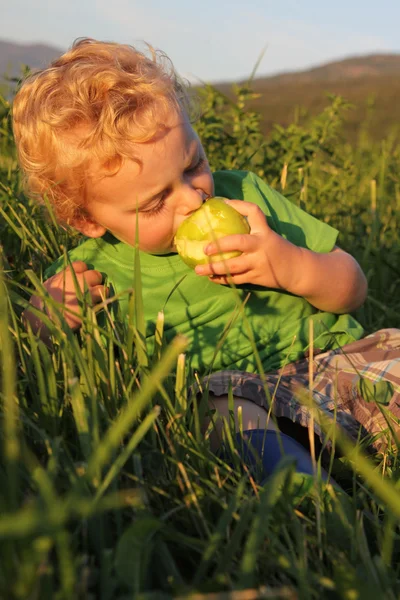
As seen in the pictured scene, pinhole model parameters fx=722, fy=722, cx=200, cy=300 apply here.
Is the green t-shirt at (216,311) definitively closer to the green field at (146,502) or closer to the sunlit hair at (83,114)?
the sunlit hair at (83,114)

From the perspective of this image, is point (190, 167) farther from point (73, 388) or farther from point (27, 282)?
point (73, 388)

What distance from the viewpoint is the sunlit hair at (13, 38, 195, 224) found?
1946mm

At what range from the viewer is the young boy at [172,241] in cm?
195

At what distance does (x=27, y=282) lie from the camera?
241cm

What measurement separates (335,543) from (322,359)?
3.38 ft

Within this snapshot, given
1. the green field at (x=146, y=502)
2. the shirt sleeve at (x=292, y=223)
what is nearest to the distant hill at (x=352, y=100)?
the shirt sleeve at (x=292, y=223)

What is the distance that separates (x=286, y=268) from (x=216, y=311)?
293 mm

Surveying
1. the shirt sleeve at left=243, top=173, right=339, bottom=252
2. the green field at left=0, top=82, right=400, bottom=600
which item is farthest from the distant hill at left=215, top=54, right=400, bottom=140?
the green field at left=0, top=82, right=400, bottom=600

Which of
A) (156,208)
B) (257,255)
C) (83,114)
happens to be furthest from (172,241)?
(83,114)

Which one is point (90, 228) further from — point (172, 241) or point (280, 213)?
point (280, 213)

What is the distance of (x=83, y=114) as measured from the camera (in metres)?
2.00

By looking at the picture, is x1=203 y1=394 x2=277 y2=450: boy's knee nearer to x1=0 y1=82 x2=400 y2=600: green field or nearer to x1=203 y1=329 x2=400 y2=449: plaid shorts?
x1=203 y1=329 x2=400 y2=449: plaid shorts

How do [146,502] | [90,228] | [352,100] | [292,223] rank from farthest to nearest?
[352,100] < [292,223] < [90,228] < [146,502]

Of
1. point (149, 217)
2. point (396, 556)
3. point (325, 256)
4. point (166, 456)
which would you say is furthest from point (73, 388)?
point (325, 256)
